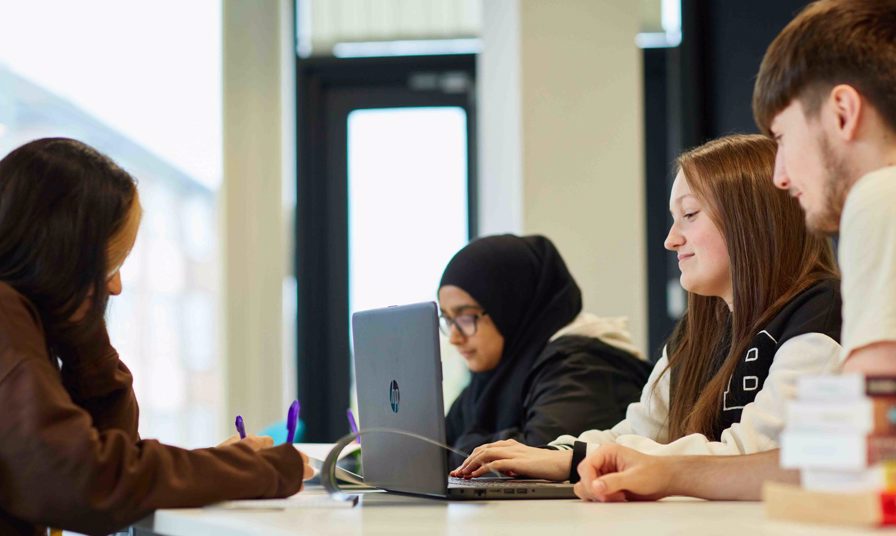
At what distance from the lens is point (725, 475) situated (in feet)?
4.83

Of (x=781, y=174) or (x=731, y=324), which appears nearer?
(x=781, y=174)

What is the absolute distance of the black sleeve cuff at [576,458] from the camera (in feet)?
5.87

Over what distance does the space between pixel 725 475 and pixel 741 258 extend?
0.58 meters

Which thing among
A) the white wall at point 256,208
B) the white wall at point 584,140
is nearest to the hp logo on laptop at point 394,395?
the white wall at point 584,140

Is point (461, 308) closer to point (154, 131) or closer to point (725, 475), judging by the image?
point (725, 475)

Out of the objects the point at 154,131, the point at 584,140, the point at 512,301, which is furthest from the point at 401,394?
the point at 154,131

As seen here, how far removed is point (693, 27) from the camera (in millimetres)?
4215

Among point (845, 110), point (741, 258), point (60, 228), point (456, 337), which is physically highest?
point (845, 110)

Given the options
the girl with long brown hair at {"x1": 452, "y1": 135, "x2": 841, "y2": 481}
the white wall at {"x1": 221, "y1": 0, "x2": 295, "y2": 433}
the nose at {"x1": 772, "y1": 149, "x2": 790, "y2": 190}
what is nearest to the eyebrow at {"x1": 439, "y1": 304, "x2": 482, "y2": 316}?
the girl with long brown hair at {"x1": 452, "y1": 135, "x2": 841, "y2": 481}

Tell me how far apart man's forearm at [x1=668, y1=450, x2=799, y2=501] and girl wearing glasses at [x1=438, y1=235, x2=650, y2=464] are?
48.6 inches

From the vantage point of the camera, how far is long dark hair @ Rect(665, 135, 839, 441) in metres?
1.88

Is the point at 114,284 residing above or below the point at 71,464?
above

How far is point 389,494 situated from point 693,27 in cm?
294

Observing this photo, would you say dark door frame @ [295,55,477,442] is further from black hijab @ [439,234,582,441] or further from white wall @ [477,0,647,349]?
black hijab @ [439,234,582,441]
